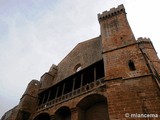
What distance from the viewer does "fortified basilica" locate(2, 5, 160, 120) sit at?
8149 mm

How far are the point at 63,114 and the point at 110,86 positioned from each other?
6.03 m

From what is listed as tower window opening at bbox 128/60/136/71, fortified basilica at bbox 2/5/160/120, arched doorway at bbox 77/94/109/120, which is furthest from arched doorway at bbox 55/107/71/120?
tower window opening at bbox 128/60/136/71

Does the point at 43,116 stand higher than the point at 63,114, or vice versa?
the point at 43,116

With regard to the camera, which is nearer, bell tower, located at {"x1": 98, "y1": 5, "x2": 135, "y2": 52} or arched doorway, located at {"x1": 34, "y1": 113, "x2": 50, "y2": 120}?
bell tower, located at {"x1": 98, "y1": 5, "x2": 135, "y2": 52}

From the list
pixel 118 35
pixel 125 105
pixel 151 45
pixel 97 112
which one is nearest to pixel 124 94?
pixel 125 105

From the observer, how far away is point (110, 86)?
31.3 feet

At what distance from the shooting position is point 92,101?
36.8 feet

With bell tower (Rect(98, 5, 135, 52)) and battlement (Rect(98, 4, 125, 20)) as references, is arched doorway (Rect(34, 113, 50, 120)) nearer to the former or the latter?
bell tower (Rect(98, 5, 135, 52))

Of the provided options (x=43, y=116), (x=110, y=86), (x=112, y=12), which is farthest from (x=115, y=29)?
(x=43, y=116)

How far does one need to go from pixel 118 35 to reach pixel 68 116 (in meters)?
8.33

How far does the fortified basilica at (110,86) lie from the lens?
321 inches

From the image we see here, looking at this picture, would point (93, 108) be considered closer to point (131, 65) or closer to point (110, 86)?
point (110, 86)

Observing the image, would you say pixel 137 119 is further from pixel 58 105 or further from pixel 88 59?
pixel 88 59

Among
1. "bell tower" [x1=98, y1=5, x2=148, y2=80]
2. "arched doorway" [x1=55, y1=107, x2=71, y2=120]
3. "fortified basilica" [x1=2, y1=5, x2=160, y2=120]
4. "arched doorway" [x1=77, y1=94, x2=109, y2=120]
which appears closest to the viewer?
"fortified basilica" [x1=2, y1=5, x2=160, y2=120]
